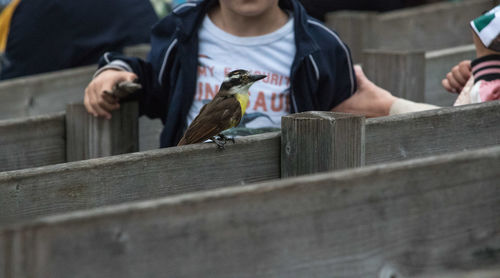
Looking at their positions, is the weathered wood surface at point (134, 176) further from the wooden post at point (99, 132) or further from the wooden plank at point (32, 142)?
the wooden post at point (99, 132)

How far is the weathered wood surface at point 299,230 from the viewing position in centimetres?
141

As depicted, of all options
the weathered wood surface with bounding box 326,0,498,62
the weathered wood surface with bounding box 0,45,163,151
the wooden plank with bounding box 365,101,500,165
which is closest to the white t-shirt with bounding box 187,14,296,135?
the weathered wood surface with bounding box 0,45,163,151

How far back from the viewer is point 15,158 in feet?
9.60

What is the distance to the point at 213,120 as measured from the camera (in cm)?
281

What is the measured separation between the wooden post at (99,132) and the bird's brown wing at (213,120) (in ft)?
1.93

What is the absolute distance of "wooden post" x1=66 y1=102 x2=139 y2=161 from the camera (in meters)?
3.26

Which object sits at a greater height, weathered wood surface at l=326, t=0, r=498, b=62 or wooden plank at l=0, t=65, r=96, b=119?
weathered wood surface at l=326, t=0, r=498, b=62

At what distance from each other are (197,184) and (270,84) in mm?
1269

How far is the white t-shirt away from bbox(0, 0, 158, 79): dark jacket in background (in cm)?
174

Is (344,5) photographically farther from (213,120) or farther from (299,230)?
(299,230)

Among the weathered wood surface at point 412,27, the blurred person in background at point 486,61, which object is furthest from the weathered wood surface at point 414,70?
the weathered wood surface at point 412,27

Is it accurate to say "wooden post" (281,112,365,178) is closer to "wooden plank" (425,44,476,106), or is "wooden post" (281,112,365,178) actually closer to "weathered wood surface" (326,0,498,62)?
"wooden plank" (425,44,476,106)

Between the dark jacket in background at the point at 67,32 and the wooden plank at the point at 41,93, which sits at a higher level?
the dark jacket in background at the point at 67,32

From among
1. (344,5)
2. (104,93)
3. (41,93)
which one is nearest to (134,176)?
(104,93)
